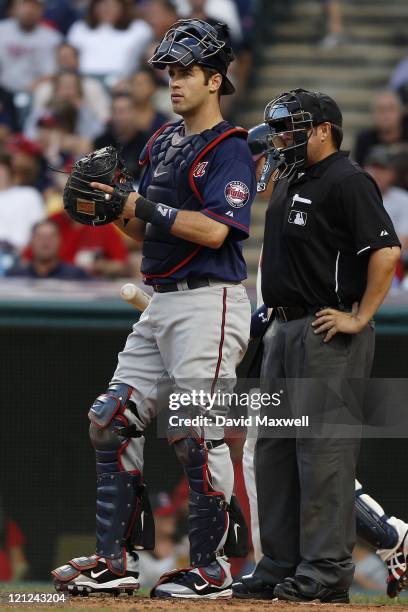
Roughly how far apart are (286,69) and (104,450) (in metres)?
7.05

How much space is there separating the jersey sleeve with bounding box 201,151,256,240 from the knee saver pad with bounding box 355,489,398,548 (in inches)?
49.3

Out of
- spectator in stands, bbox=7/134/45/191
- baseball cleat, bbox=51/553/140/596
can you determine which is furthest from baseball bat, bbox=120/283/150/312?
spectator in stands, bbox=7/134/45/191

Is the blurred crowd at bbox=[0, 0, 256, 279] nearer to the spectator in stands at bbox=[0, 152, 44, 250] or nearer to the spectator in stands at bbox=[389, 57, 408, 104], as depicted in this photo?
the spectator in stands at bbox=[0, 152, 44, 250]

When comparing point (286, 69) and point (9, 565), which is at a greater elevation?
point (286, 69)

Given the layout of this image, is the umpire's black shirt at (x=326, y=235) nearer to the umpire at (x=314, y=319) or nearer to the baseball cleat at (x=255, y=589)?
the umpire at (x=314, y=319)

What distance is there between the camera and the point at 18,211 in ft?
31.7

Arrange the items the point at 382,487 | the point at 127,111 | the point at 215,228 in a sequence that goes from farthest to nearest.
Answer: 1. the point at 127,111
2. the point at 382,487
3. the point at 215,228

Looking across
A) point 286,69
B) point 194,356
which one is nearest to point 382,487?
point 194,356

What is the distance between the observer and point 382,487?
689cm

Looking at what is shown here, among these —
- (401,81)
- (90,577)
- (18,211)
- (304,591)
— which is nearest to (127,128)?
(18,211)

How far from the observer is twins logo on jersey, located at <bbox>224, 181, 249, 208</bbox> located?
15.1 feet

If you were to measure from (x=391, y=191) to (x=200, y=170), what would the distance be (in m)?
4.43

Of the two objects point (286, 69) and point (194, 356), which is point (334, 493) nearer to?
point (194, 356)

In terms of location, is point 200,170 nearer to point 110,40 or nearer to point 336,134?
point 336,134
